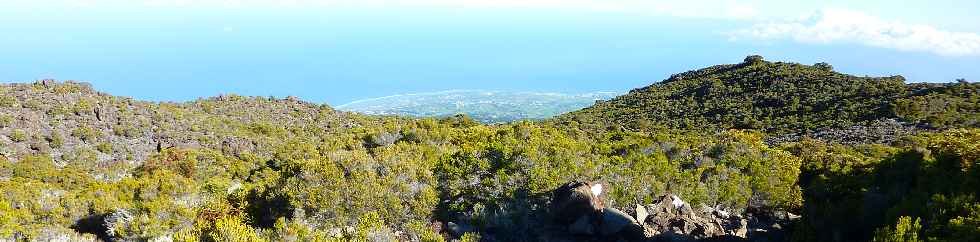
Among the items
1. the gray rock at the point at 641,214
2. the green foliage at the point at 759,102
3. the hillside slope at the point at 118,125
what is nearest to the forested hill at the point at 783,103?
the green foliage at the point at 759,102

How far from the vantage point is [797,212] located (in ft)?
49.5

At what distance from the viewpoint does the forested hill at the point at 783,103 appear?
41.4 metres

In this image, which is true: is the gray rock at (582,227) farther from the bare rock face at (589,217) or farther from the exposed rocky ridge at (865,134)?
the exposed rocky ridge at (865,134)

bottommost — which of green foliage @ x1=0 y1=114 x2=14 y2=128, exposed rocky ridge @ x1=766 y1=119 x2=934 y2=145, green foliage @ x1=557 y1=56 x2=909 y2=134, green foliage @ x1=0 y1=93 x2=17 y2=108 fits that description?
exposed rocky ridge @ x1=766 y1=119 x2=934 y2=145

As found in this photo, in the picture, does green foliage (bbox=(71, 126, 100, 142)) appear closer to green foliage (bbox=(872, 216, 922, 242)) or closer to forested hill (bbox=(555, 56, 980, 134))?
forested hill (bbox=(555, 56, 980, 134))

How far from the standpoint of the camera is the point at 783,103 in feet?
162

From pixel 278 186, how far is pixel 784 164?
1526 cm

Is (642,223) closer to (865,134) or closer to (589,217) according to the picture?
(589,217)

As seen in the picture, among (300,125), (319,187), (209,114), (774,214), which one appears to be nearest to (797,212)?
(774,214)

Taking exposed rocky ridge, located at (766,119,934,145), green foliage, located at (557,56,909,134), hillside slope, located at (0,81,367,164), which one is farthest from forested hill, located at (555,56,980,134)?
hillside slope, located at (0,81,367,164)

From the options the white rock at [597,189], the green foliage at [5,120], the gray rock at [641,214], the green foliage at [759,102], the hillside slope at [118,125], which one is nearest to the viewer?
the gray rock at [641,214]

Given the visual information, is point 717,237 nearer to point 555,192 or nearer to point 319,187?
point 555,192

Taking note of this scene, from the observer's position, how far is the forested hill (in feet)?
136

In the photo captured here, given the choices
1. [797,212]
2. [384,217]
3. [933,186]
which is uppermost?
[933,186]
